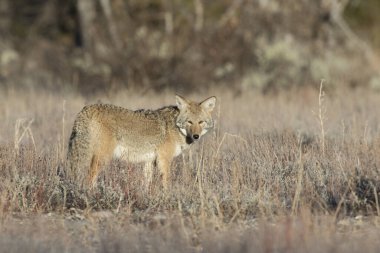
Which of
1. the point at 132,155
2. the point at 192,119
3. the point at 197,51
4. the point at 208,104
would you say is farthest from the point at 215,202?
the point at 197,51

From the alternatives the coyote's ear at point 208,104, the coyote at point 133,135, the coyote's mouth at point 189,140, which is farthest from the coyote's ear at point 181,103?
the coyote's mouth at point 189,140

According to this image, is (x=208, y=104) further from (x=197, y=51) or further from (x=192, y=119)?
(x=197, y=51)

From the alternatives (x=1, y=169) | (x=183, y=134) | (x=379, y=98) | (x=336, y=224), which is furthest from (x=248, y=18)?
(x=336, y=224)

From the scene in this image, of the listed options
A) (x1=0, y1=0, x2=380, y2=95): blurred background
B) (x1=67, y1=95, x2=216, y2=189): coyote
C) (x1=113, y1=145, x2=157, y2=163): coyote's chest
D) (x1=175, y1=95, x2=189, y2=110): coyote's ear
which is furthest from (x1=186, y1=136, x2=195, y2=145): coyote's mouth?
(x1=0, y1=0, x2=380, y2=95): blurred background

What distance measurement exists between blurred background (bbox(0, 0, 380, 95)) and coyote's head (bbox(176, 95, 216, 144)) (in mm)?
9132

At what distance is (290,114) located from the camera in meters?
15.4

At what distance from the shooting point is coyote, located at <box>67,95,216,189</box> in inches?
358

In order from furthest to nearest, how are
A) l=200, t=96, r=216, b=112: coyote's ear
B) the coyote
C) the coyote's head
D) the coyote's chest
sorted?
l=200, t=96, r=216, b=112: coyote's ear, the coyote's head, the coyote's chest, the coyote

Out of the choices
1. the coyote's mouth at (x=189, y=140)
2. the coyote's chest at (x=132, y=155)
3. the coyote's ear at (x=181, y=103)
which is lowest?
the coyote's chest at (x=132, y=155)

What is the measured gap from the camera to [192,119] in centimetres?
1008

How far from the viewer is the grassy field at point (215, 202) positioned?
6375 mm

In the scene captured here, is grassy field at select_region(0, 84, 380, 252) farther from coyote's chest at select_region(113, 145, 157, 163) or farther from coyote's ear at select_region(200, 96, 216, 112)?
coyote's ear at select_region(200, 96, 216, 112)

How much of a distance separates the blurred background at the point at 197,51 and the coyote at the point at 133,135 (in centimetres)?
920

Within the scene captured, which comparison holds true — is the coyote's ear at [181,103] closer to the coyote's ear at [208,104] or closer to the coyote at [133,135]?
the coyote at [133,135]
